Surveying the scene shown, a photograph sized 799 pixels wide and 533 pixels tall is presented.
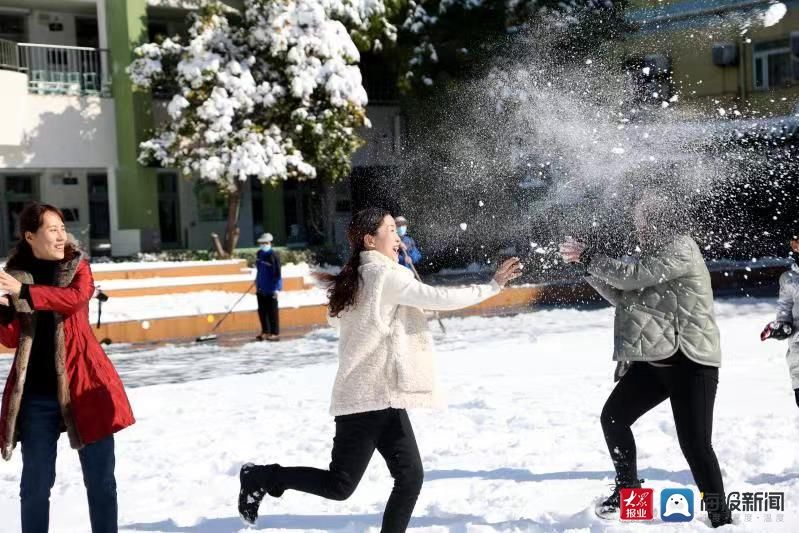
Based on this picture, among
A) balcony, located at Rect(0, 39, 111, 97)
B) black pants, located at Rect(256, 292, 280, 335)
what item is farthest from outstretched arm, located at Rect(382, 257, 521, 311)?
balcony, located at Rect(0, 39, 111, 97)

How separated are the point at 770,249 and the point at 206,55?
16241 mm

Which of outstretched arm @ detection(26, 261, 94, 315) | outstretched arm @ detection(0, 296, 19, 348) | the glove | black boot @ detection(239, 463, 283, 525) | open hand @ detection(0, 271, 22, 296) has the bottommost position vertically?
black boot @ detection(239, 463, 283, 525)

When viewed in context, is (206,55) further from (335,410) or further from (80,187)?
(335,410)

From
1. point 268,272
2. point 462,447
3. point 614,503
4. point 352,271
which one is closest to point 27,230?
point 352,271

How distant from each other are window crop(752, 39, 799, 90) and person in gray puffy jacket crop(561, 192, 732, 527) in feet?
74.1

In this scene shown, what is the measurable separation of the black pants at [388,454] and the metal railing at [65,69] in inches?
772

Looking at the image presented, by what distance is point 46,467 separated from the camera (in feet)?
14.2

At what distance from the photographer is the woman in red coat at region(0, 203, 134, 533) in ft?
13.8

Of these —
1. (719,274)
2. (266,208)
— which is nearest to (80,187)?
(266,208)

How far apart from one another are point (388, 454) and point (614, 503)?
1.33 meters

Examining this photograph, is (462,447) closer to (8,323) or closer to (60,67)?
(8,323)

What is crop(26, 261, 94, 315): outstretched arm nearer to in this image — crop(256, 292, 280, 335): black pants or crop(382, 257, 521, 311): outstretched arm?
crop(382, 257, 521, 311): outstretched arm

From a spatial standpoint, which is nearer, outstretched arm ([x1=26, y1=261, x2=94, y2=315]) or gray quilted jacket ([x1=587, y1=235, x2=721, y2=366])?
outstretched arm ([x1=26, y1=261, x2=94, y2=315])

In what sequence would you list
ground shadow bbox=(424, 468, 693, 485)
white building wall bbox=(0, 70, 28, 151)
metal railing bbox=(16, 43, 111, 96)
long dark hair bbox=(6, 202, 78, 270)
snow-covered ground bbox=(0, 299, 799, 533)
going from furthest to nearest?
metal railing bbox=(16, 43, 111, 96), white building wall bbox=(0, 70, 28, 151), ground shadow bbox=(424, 468, 693, 485), snow-covered ground bbox=(0, 299, 799, 533), long dark hair bbox=(6, 202, 78, 270)
